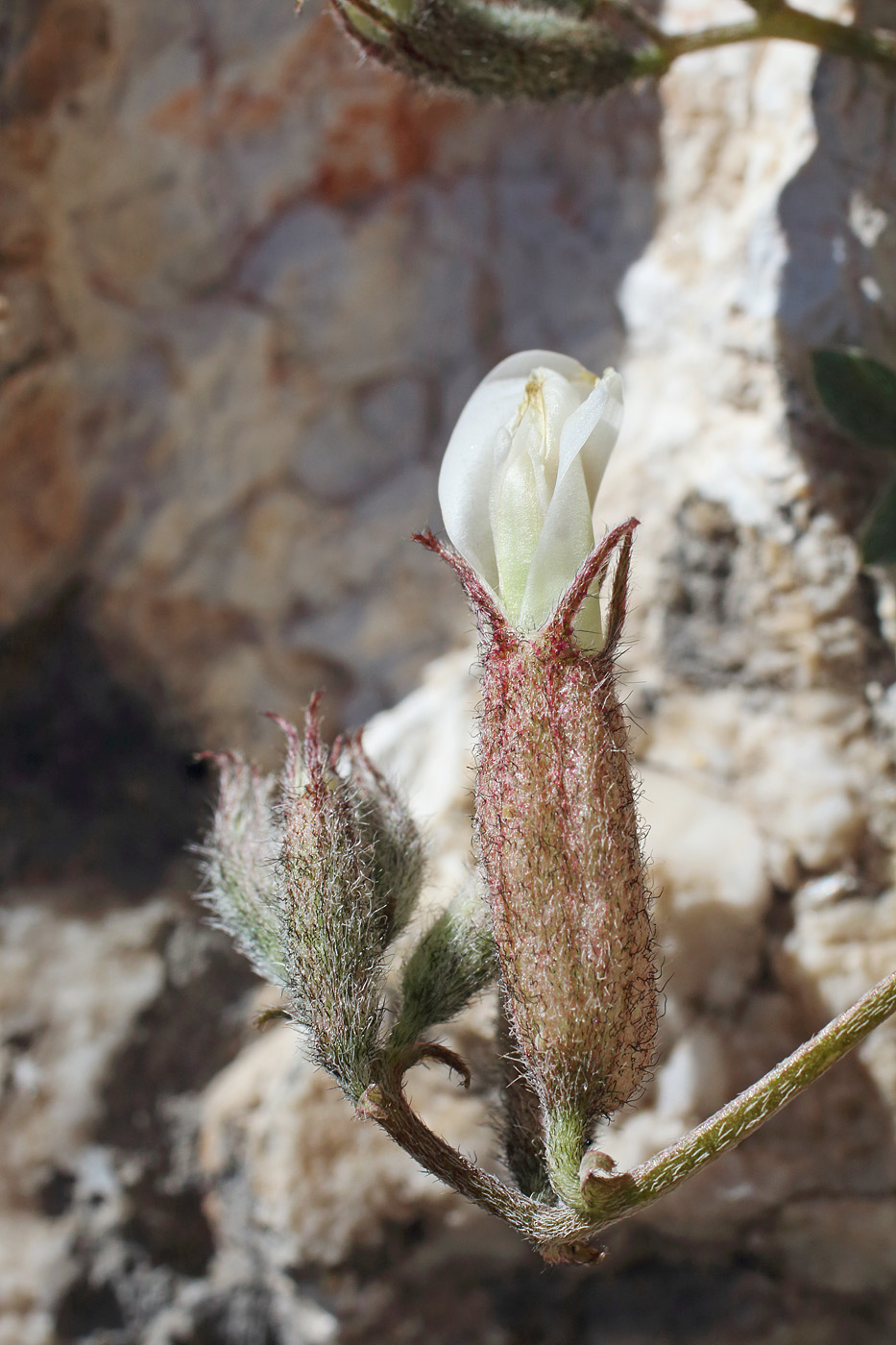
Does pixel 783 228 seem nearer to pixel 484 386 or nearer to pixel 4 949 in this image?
pixel 484 386

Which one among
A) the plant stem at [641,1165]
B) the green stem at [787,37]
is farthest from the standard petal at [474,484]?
the green stem at [787,37]

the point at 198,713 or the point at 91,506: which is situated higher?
the point at 91,506

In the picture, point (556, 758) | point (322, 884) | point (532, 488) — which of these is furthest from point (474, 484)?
point (322, 884)

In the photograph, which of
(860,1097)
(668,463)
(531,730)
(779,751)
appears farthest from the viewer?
(668,463)

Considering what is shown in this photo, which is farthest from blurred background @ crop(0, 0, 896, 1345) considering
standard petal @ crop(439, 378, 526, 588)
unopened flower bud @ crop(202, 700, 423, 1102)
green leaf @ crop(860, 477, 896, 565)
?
standard petal @ crop(439, 378, 526, 588)

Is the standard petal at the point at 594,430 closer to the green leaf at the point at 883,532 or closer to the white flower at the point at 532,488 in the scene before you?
the white flower at the point at 532,488

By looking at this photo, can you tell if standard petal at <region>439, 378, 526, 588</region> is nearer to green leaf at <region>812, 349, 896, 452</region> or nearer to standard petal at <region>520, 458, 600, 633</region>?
standard petal at <region>520, 458, 600, 633</region>

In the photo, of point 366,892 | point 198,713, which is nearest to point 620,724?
point 366,892
